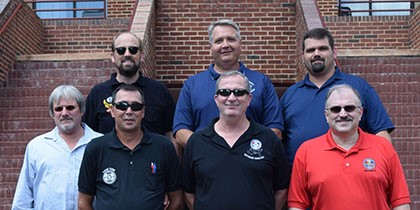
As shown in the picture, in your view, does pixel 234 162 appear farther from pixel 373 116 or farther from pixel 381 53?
pixel 381 53

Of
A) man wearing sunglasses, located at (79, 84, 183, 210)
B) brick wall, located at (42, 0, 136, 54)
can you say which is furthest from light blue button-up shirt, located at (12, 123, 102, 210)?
brick wall, located at (42, 0, 136, 54)

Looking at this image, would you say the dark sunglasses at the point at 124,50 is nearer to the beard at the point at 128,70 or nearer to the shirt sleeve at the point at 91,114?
the beard at the point at 128,70

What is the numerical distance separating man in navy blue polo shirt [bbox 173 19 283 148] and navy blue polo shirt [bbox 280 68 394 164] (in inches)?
4.4

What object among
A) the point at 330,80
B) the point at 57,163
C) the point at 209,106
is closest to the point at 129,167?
the point at 57,163

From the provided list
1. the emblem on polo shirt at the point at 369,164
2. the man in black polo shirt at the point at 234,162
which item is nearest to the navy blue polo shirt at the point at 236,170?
the man in black polo shirt at the point at 234,162

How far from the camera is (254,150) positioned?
13.2 ft

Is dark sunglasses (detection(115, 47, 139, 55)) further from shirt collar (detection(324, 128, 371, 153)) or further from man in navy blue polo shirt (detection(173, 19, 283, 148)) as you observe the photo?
shirt collar (detection(324, 128, 371, 153))

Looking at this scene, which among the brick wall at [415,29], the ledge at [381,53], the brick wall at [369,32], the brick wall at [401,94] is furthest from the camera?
the brick wall at [369,32]

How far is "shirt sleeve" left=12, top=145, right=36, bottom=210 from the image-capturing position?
4434mm

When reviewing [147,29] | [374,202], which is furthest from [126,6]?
[374,202]

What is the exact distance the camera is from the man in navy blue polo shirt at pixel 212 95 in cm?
454

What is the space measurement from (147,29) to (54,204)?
466cm

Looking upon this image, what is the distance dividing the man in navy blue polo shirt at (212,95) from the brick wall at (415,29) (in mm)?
6547

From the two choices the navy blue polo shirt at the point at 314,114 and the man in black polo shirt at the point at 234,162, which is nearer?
the man in black polo shirt at the point at 234,162
